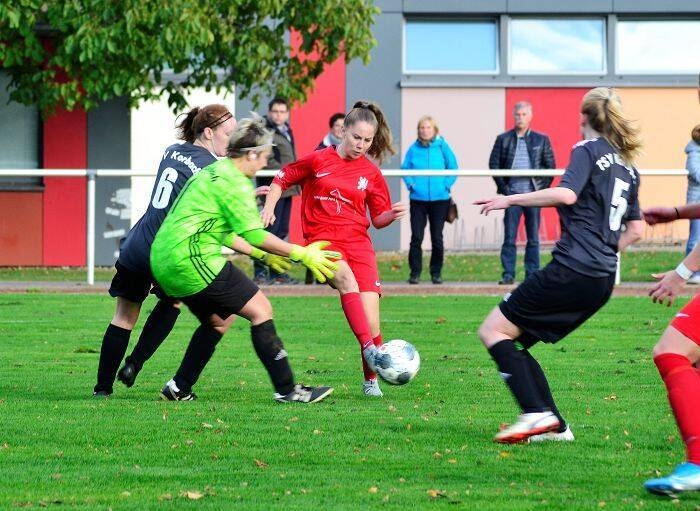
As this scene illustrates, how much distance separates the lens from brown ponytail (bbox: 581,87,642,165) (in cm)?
682

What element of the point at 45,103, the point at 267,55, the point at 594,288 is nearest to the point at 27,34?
the point at 45,103

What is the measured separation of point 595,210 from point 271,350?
7.07ft

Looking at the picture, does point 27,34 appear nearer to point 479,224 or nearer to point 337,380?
point 479,224

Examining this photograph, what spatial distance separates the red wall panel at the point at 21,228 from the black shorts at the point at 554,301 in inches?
569

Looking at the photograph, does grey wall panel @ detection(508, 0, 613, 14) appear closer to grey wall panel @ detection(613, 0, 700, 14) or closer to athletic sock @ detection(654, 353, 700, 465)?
grey wall panel @ detection(613, 0, 700, 14)

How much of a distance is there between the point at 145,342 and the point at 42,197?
13416 mm

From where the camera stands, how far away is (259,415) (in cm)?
784

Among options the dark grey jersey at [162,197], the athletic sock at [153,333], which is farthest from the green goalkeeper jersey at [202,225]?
the athletic sock at [153,333]

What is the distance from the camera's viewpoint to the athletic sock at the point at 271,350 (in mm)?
8055

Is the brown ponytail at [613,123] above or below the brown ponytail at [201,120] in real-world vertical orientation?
below

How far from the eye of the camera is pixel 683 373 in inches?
229

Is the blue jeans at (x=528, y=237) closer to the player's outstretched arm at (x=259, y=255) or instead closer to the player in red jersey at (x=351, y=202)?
→ the player in red jersey at (x=351, y=202)

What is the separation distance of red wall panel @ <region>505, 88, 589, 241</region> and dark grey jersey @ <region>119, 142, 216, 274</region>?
1743 centimetres

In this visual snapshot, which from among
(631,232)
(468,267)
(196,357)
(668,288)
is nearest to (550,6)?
(468,267)
